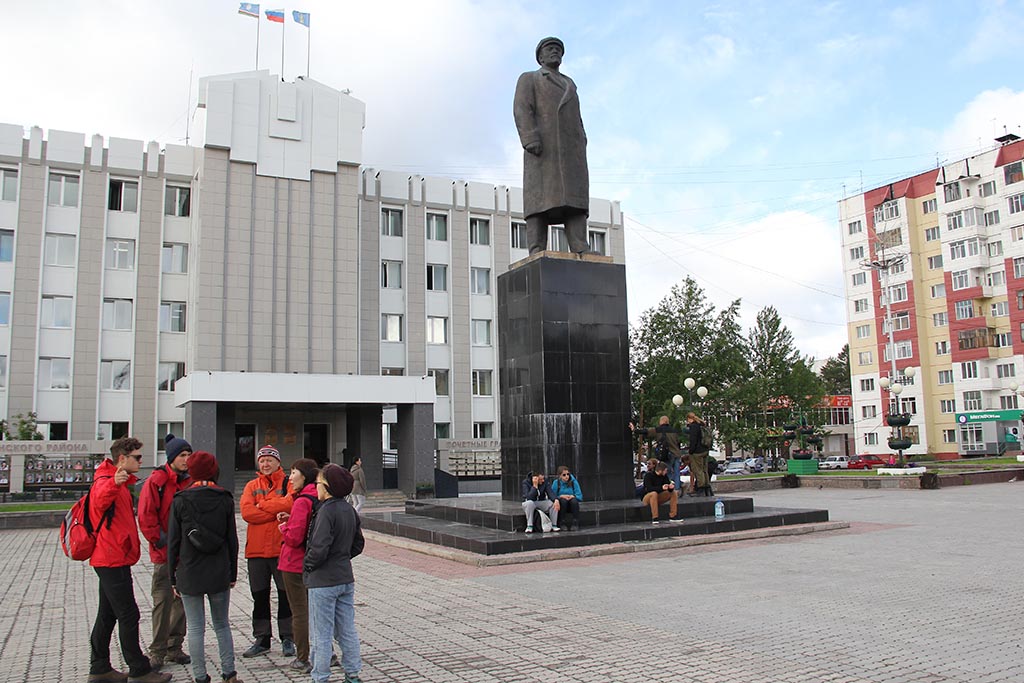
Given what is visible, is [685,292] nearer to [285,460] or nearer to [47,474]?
[285,460]

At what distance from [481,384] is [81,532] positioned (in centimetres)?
3476

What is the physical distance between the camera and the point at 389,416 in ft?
129

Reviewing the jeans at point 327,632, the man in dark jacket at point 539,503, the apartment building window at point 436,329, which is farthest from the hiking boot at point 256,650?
the apartment building window at point 436,329

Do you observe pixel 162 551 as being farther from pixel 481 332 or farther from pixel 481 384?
pixel 481 332

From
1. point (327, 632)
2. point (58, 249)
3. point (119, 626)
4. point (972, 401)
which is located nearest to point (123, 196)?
point (58, 249)

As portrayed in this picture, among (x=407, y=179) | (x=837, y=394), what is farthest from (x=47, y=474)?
(x=837, y=394)

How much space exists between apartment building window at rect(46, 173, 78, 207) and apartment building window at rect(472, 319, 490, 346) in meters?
18.8

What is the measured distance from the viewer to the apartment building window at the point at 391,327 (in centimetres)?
3884

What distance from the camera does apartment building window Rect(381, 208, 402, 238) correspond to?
39.4m

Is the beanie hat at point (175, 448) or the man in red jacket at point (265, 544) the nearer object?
the man in red jacket at point (265, 544)

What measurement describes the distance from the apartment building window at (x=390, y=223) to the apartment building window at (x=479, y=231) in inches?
153

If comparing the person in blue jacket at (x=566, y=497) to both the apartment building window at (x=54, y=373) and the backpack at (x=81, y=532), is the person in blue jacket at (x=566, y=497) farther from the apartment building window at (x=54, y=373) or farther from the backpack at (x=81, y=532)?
the apartment building window at (x=54, y=373)

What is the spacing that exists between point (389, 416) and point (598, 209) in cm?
1632

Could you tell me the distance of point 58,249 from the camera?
33688 millimetres
